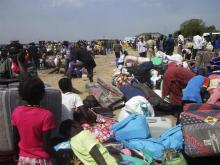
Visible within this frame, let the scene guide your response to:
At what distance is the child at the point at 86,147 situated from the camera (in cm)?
434

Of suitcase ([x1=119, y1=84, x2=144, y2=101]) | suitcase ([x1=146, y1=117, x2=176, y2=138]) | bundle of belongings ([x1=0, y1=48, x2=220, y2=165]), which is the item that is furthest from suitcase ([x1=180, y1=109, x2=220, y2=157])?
suitcase ([x1=119, y1=84, x2=144, y2=101])

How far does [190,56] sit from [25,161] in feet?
46.5

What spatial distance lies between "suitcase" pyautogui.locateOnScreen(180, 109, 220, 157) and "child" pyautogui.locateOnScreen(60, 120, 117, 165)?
1.22m

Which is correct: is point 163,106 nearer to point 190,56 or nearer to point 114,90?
point 114,90

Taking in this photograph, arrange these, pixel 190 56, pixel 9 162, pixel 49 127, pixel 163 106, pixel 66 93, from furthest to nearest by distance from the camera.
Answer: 1. pixel 190 56
2. pixel 163 106
3. pixel 66 93
4. pixel 9 162
5. pixel 49 127

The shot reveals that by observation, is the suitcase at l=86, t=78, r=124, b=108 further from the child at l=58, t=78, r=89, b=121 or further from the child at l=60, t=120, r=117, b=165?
the child at l=60, t=120, r=117, b=165

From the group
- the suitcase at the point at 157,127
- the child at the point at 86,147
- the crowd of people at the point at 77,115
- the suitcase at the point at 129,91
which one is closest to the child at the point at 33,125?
the crowd of people at the point at 77,115

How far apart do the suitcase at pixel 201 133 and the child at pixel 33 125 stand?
192cm

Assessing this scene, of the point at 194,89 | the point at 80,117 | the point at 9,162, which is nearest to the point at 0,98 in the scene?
the point at 9,162

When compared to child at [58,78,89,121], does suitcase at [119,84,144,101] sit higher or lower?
lower

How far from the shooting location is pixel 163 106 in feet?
28.3

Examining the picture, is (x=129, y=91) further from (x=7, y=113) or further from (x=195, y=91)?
(x=7, y=113)

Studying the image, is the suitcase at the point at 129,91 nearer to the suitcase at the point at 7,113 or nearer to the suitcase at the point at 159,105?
the suitcase at the point at 159,105

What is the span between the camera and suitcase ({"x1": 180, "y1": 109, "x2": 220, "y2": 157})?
5.00 meters
